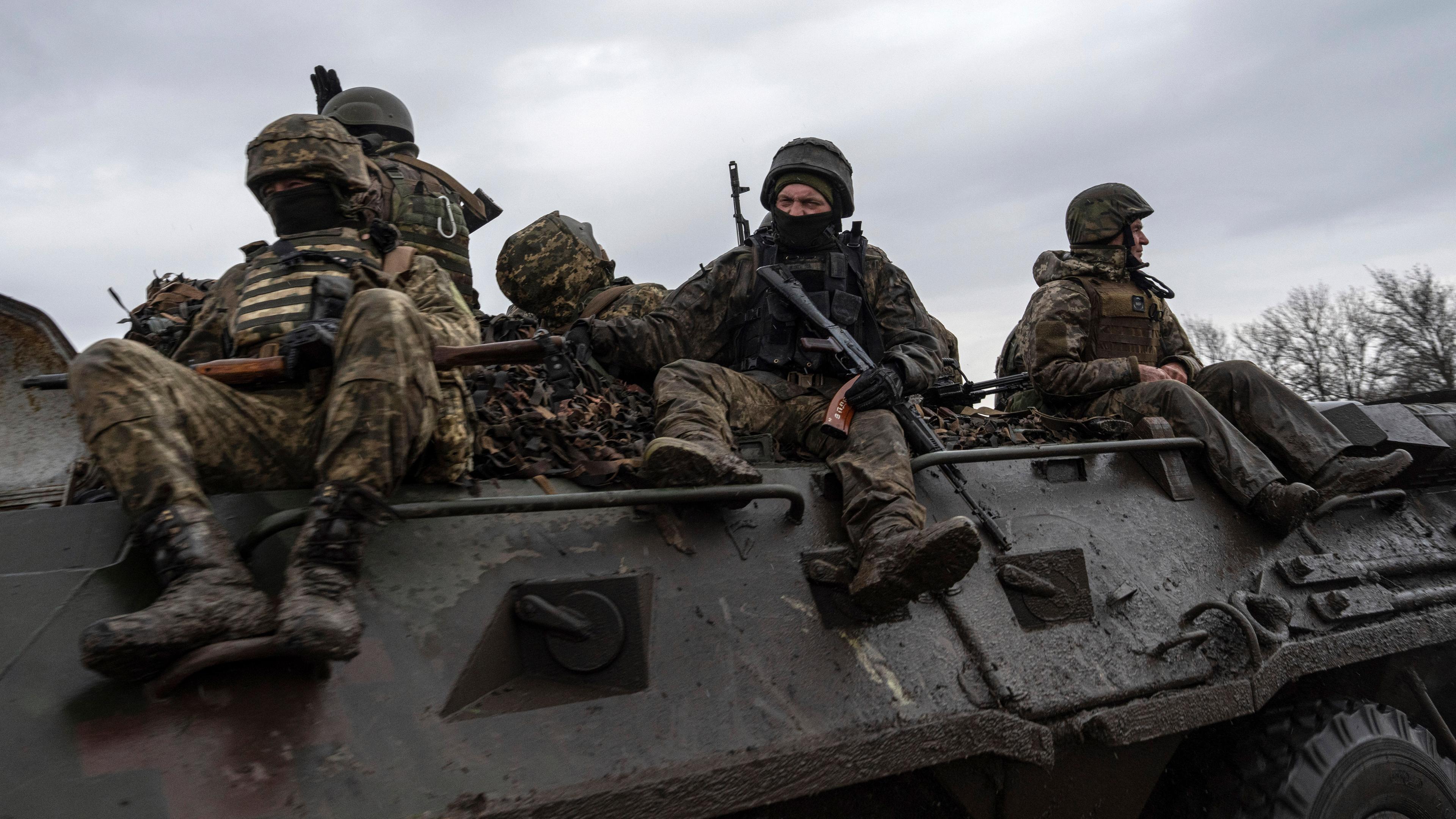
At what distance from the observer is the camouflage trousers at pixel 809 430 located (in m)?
2.99

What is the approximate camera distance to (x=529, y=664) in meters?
2.46

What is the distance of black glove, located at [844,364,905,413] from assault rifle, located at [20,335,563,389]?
1.20 meters

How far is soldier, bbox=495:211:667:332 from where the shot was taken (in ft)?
16.8

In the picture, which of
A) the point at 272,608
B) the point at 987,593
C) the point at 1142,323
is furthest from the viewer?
the point at 1142,323

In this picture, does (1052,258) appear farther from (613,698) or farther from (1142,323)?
(613,698)

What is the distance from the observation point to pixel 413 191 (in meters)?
5.48

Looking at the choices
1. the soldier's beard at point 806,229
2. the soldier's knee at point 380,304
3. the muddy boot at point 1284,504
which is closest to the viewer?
the soldier's knee at point 380,304

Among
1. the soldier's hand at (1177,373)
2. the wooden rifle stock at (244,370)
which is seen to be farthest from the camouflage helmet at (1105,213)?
the wooden rifle stock at (244,370)

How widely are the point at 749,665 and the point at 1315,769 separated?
196 centimetres

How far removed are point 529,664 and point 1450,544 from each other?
12.9ft

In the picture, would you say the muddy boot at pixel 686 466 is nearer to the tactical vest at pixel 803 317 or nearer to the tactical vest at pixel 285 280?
the tactical vest at pixel 285 280

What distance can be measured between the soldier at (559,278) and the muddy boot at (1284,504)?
2.75 metres

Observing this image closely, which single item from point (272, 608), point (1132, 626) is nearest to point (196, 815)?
point (272, 608)

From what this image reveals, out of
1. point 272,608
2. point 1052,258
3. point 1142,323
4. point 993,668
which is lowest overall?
point 993,668
